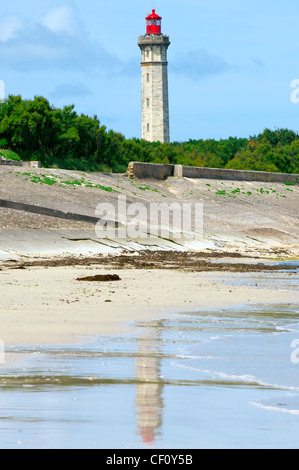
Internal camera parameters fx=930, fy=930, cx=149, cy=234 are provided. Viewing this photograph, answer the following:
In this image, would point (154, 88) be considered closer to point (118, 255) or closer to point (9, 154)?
Answer: point (9, 154)

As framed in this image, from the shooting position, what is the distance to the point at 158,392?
8.78 m

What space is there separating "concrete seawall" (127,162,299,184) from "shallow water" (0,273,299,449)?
42.1 metres

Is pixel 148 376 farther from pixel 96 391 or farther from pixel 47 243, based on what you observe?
pixel 47 243

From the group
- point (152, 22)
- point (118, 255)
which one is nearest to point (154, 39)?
point (152, 22)

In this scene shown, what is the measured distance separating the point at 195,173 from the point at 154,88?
37.8 metres

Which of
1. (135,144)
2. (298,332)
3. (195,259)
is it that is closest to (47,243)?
(195,259)

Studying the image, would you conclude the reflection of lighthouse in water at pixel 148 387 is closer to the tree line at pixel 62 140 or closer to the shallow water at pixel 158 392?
the shallow water at pixel 158 392

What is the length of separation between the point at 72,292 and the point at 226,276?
7.20m

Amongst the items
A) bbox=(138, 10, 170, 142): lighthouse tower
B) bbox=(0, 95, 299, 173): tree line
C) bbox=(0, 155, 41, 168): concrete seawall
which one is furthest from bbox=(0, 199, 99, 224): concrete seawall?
bbox=(138, 10, 170, 142): lighthouse tower

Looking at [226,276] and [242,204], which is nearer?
[226,276]

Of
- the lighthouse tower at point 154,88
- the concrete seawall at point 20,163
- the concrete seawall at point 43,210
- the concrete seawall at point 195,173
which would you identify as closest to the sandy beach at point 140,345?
the concrete seawall at point 43,210

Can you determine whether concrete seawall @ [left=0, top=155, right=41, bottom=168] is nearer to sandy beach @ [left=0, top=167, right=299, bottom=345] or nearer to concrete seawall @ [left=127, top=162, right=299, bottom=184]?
sandy beach @ [left=0, top=167, right=299, bottom=345]

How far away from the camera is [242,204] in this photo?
177ft

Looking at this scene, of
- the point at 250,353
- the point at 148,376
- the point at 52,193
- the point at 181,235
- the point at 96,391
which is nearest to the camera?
the point at 96,391
